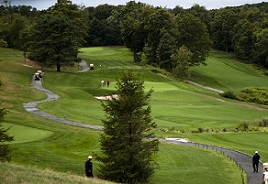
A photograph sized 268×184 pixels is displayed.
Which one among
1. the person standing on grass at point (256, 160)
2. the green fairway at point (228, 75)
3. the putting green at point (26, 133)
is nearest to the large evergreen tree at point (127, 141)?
the person standing on grass at point (256, 160)

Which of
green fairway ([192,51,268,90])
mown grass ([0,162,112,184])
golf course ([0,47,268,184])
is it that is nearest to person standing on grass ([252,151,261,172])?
→ golf course ([0,47,268,184])

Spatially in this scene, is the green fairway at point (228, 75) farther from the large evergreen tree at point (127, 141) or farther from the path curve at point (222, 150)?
the large evergreen tree at point (127, 141)

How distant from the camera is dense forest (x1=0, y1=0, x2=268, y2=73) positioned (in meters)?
80.5

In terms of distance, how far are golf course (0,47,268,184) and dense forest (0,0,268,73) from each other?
4.67 m

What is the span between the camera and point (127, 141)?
22.8m

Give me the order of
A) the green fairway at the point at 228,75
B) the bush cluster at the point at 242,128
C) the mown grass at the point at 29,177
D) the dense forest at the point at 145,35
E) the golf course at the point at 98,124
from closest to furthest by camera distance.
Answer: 1. the mown grass at the point at 29,177
2. the golf course at the point at 98,124
3. the bush cluster at the point at 242,128
4. the dense forest at the point at 145,35
5. the green fairway at the point at 228,75

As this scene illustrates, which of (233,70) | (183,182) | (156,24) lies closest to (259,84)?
(233,70)

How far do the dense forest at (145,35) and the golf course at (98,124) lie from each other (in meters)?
4.67

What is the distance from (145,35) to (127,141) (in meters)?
87.7

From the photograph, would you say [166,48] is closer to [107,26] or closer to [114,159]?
[107,26]

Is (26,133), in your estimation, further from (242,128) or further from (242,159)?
(242,128)

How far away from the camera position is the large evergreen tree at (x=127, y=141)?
22469 mm

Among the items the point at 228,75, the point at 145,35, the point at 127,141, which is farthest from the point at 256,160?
the point at 228,75

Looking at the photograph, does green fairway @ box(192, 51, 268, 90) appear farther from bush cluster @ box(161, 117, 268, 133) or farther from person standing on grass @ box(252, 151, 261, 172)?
person standing on grass @ box(252, 151, 261, 172)
